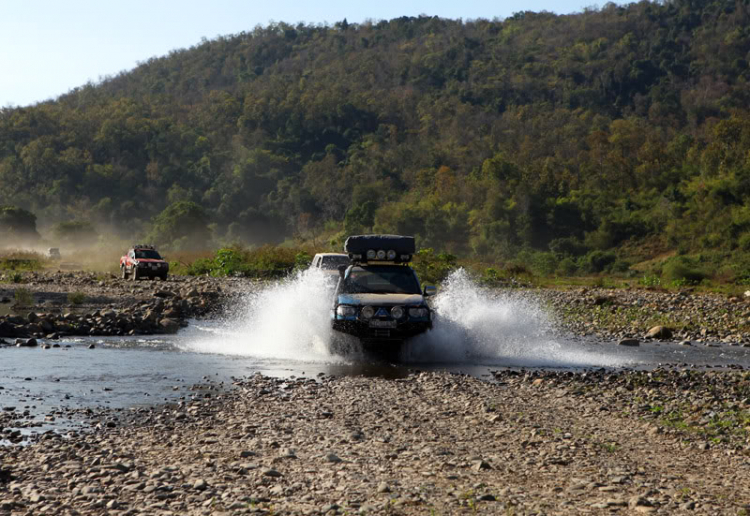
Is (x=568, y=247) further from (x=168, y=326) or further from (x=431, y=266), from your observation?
(x=168, y=326)

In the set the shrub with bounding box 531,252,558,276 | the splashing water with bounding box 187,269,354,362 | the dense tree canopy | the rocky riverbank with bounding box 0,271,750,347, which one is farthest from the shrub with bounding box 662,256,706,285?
the dense tree canopy

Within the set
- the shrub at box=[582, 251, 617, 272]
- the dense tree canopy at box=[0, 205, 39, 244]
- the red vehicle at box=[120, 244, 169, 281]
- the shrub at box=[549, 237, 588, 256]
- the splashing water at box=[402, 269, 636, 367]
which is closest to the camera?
the splashing water at box=[402, 269, 636, 367]

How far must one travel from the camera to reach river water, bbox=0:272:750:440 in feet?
47.4

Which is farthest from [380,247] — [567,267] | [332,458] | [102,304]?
[567,267]

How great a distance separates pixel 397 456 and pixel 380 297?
8.26 metres

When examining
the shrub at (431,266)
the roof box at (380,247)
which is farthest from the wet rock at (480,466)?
the shrub at (431,266)

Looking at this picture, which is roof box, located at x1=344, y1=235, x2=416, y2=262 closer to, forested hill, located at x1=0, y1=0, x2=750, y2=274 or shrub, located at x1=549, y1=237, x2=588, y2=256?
forested hill, located at x1=0, y1=0, x2=750, y2=274

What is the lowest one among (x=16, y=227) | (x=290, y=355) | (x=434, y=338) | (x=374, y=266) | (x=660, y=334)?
(x=290, y=355)

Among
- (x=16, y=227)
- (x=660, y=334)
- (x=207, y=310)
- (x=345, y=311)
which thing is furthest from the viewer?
(x=16, y=227)

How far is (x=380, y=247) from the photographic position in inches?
734

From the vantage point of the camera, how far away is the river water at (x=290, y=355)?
14.4 meters

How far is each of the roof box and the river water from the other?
1536 mm

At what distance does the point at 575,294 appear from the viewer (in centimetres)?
3819

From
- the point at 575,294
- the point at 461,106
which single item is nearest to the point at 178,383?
the point at 575,294
